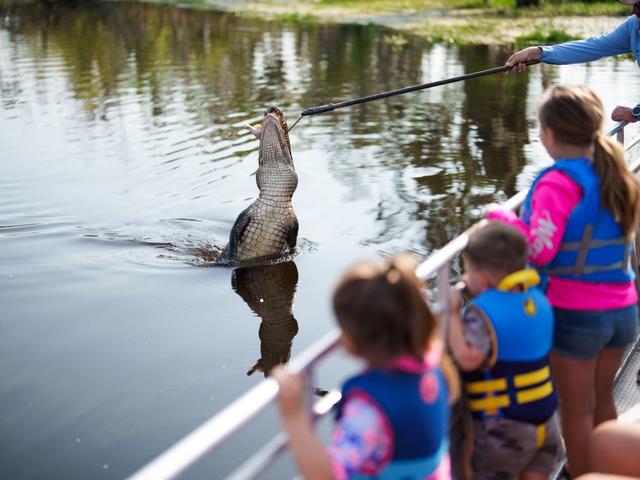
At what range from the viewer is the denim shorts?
2688 millimetres

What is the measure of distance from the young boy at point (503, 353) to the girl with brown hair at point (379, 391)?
41cm

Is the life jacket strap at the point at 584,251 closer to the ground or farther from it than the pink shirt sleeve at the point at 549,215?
closer to the ground

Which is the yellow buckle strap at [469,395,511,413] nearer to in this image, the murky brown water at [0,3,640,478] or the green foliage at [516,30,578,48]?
the murky brown water at [0,3,640,478]

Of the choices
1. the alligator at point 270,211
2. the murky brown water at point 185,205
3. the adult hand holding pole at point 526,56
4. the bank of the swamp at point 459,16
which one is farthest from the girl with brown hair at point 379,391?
the bank of the swamp at point 459,16

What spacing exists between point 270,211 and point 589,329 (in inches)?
187

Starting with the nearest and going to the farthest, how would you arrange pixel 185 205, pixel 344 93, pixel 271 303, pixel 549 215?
pixel 549 215 < pixel 271 303 < pixel 185 205 < pixel 344 93

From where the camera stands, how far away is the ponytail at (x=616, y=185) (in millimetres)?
A: 2646

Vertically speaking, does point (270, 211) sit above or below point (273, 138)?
below

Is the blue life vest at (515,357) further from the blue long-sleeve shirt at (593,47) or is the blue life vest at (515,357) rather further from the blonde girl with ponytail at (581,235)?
the blue long-sleeve shirt at (593,47)

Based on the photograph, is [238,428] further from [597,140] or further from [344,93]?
[344,93]

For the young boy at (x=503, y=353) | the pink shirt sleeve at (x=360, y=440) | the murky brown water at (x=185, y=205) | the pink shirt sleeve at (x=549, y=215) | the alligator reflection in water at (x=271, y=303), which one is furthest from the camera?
the alligator reflection in water at (x=271, y=303)

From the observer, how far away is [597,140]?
8.84 ft

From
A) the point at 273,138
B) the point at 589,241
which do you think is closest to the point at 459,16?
the point at 273,138

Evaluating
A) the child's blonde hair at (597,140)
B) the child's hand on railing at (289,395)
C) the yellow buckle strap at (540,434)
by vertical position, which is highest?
the child's blonde hair at (597,140)
